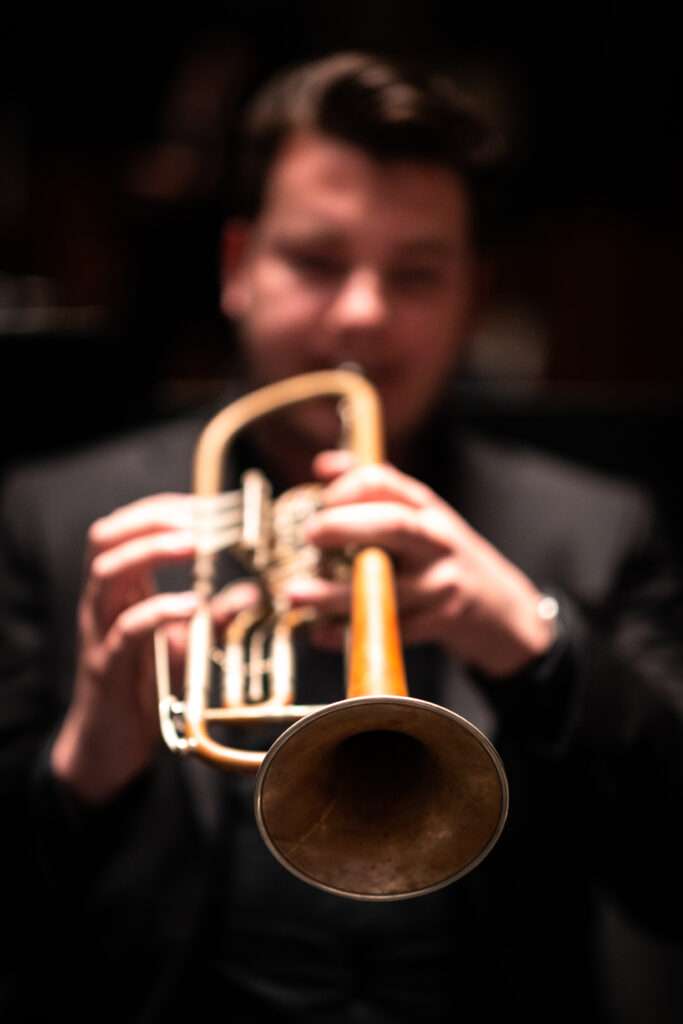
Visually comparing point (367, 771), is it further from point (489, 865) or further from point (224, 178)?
point (224, 178)

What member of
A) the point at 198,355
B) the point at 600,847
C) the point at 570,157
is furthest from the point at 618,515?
the point at 570,157

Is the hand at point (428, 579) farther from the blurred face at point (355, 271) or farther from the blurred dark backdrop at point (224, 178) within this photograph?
the blurred dark backdrop at point (224, 178)

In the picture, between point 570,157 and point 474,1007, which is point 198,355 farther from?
point 474,1007

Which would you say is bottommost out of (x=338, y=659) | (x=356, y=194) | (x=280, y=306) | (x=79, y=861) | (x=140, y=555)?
(x=79, y=861)

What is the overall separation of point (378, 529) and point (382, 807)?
0.21 m

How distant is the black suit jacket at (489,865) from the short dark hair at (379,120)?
40cm

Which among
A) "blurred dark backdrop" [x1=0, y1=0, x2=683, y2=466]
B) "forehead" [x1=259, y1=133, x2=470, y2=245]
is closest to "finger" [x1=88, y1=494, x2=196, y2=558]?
"forehead" [x1=259, y1=133, x2=470, y2=245]

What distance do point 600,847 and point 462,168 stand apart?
62 cm

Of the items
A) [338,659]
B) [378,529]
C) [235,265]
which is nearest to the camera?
[378,529]

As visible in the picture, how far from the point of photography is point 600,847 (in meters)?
0.93

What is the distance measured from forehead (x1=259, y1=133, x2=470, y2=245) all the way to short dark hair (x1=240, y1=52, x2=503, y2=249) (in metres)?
0.01

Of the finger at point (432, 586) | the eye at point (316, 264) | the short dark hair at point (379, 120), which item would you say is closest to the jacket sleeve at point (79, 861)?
the finger at point (432, 586)

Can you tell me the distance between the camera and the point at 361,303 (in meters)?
0.95

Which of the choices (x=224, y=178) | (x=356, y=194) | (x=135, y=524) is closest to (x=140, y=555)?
(x=135, y=524)
